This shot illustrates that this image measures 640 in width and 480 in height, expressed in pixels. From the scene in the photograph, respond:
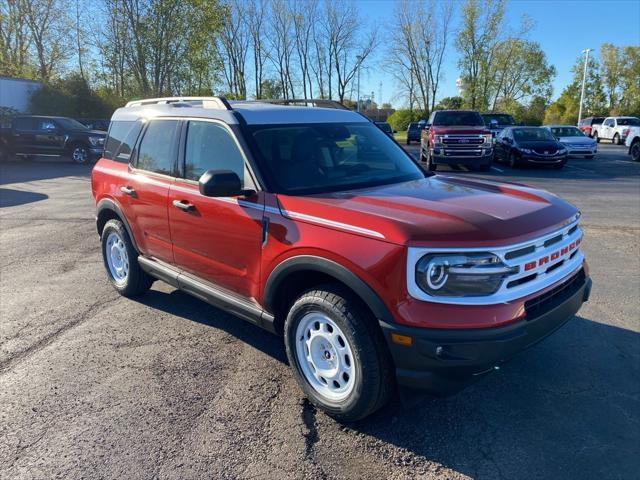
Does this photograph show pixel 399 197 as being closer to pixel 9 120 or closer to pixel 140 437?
pixel 140 437

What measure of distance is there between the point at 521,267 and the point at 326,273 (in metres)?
1.09

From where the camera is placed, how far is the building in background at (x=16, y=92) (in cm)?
2697

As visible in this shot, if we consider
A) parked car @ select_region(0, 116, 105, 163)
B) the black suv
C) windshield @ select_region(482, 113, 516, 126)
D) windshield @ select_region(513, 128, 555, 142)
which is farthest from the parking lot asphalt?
the black suv

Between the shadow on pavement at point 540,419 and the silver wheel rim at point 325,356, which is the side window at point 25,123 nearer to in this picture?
the shadow on pavement at point 540,419

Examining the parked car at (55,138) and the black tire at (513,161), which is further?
the parked car at (55,138)

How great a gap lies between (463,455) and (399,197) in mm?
1575

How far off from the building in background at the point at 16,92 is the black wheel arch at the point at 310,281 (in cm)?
2817

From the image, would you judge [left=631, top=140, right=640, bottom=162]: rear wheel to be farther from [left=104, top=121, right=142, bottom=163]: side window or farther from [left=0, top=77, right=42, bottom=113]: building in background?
[left=0, top=77, right=42, bottom=113]: building in background

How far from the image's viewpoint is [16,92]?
28.2 metres

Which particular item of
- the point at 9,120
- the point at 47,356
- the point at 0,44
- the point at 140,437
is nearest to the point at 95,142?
the point at 9,120

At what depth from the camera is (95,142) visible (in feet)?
65.6

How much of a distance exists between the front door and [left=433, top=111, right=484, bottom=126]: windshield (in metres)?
14.4

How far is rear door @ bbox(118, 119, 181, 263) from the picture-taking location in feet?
14.1

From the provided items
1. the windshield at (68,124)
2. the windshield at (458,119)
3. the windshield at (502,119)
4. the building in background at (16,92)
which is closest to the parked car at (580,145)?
the windshield at (502,119)
